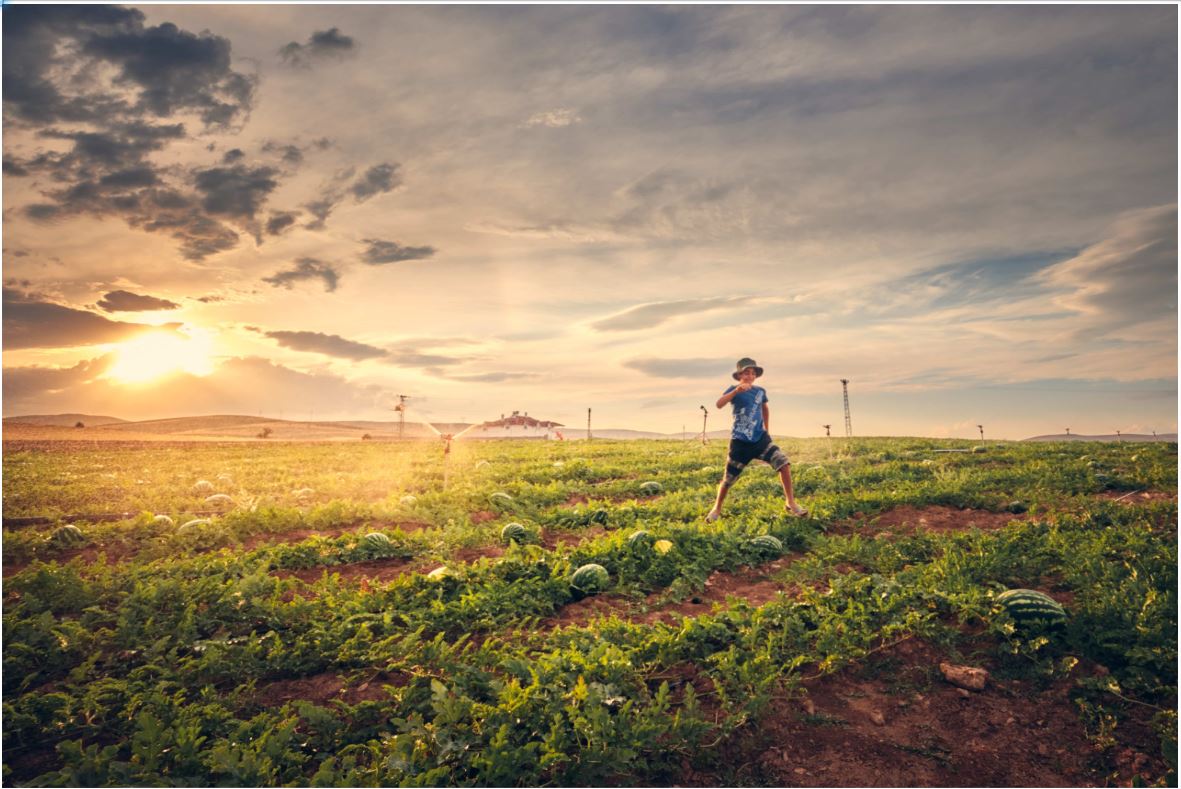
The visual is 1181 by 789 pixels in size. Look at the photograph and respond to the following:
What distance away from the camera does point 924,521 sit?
934cm

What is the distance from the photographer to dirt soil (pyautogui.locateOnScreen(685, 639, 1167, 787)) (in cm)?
357

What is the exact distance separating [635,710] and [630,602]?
7.28 ft

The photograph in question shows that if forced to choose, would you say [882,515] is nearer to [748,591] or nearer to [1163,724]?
[748,591]

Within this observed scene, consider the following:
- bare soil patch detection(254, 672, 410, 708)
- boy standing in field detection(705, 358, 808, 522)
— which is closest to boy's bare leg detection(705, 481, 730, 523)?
boy standing in field detection(705, 358, 808, 522)

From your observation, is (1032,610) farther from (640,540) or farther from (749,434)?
(749,434)

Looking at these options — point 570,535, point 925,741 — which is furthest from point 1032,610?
point 570,535

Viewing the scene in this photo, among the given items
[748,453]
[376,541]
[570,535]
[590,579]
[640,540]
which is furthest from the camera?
[748,453]

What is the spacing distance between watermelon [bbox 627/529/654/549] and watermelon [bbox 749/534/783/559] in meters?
1.43

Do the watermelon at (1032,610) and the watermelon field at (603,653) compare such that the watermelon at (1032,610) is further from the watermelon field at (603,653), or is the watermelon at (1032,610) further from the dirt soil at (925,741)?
the dirt soil at (925,741)

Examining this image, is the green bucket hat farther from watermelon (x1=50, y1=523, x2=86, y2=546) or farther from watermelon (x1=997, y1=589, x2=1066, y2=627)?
watermelon (x1=50, y1=523, x2=86, y2=546)

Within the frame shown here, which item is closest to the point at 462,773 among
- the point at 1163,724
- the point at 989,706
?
the point at 989,706

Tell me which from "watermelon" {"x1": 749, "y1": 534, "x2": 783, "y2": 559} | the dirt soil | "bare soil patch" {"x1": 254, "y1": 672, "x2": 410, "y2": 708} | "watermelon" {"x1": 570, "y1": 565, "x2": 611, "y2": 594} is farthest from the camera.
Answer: "watermelon" {"x1": 749, "y1": 534, "x2": 783, "y2": 559}

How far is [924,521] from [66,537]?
1358 cm

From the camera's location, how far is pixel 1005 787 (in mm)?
3504
